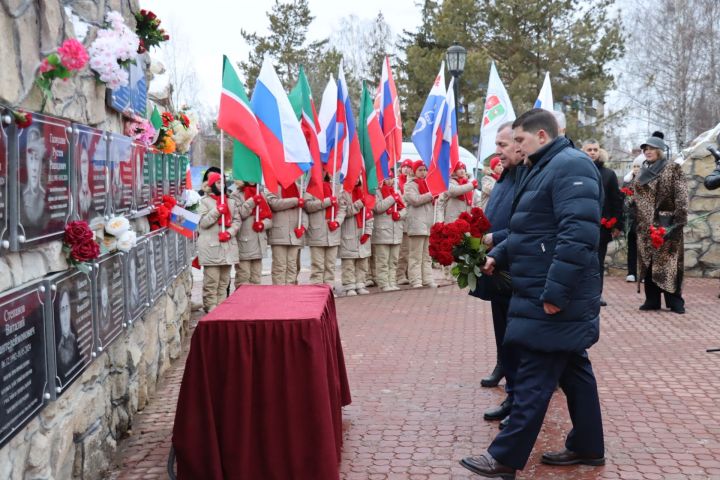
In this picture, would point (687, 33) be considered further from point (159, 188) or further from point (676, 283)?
point (159, 188)

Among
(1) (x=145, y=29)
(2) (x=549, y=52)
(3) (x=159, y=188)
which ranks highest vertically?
(2) (x=549, y=52)

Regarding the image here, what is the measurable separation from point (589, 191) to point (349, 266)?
26.2ft

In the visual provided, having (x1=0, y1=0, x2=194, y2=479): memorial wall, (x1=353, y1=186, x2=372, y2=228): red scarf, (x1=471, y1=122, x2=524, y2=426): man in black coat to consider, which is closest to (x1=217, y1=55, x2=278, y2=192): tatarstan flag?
(x1=0, y1=0, x2=194, y2=479): memorial wall

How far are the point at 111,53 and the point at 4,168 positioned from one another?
4.48 feet

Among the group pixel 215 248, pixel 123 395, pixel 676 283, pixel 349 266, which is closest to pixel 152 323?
pixel 123 395

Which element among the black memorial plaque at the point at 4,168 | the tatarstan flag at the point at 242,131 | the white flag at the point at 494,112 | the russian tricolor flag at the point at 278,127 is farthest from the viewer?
the white flag at the point at 494,112

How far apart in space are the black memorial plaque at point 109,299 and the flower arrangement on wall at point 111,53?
1.07m

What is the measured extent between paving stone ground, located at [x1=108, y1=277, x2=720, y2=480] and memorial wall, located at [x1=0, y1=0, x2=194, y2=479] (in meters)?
0.61

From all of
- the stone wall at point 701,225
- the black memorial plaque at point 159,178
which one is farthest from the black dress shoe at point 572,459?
the stone wall at point 701,225

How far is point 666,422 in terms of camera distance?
18.0 feet

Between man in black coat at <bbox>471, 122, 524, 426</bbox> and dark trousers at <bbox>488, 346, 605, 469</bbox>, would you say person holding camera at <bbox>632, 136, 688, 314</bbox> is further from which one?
dark trousers at <bbox>488, 346, 605, 469</bbox>

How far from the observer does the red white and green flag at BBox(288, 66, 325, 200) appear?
974 centimetres

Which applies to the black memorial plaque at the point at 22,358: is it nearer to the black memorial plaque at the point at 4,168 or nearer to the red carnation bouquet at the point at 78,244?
the black memorial plaque at the point at 4,168

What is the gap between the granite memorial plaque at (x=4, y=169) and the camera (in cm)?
304
